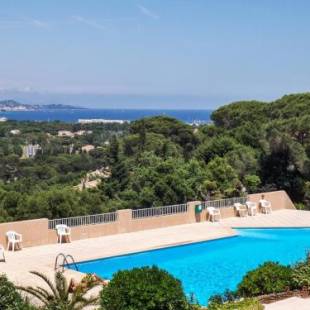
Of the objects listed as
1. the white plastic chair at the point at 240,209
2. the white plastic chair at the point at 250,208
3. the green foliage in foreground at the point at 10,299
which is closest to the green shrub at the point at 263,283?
the green foliage in foreground at the point at 10,299

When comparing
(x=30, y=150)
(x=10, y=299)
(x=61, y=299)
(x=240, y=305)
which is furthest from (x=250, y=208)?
(x=30, y=150)

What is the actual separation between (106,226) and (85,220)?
68cm

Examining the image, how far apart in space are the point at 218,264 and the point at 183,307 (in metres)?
7.69

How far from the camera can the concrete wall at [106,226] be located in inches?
624

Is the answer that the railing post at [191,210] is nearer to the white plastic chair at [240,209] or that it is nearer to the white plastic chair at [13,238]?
the white plastic chair at [240,209]

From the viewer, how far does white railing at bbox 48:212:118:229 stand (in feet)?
54.5

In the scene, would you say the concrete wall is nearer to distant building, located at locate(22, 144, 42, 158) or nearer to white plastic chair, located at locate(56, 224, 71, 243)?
white plastic chair, located at locate(56, 224, 71, 243)

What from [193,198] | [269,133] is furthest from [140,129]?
[193,198]

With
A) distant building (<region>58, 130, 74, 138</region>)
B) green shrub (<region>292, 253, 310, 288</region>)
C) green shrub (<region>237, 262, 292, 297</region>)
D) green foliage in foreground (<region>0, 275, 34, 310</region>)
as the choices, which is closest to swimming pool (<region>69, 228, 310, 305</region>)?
green shrub (<region>237, 262, 292, 297</region>)

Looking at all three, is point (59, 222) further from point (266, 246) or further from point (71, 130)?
point (71, 130)

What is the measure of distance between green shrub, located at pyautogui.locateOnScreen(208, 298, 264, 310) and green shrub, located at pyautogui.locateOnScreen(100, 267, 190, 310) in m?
0.64

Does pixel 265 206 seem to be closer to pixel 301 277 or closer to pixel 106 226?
pixel 106 226

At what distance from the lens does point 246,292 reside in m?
10.1

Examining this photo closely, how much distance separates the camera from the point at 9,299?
7.80 m
